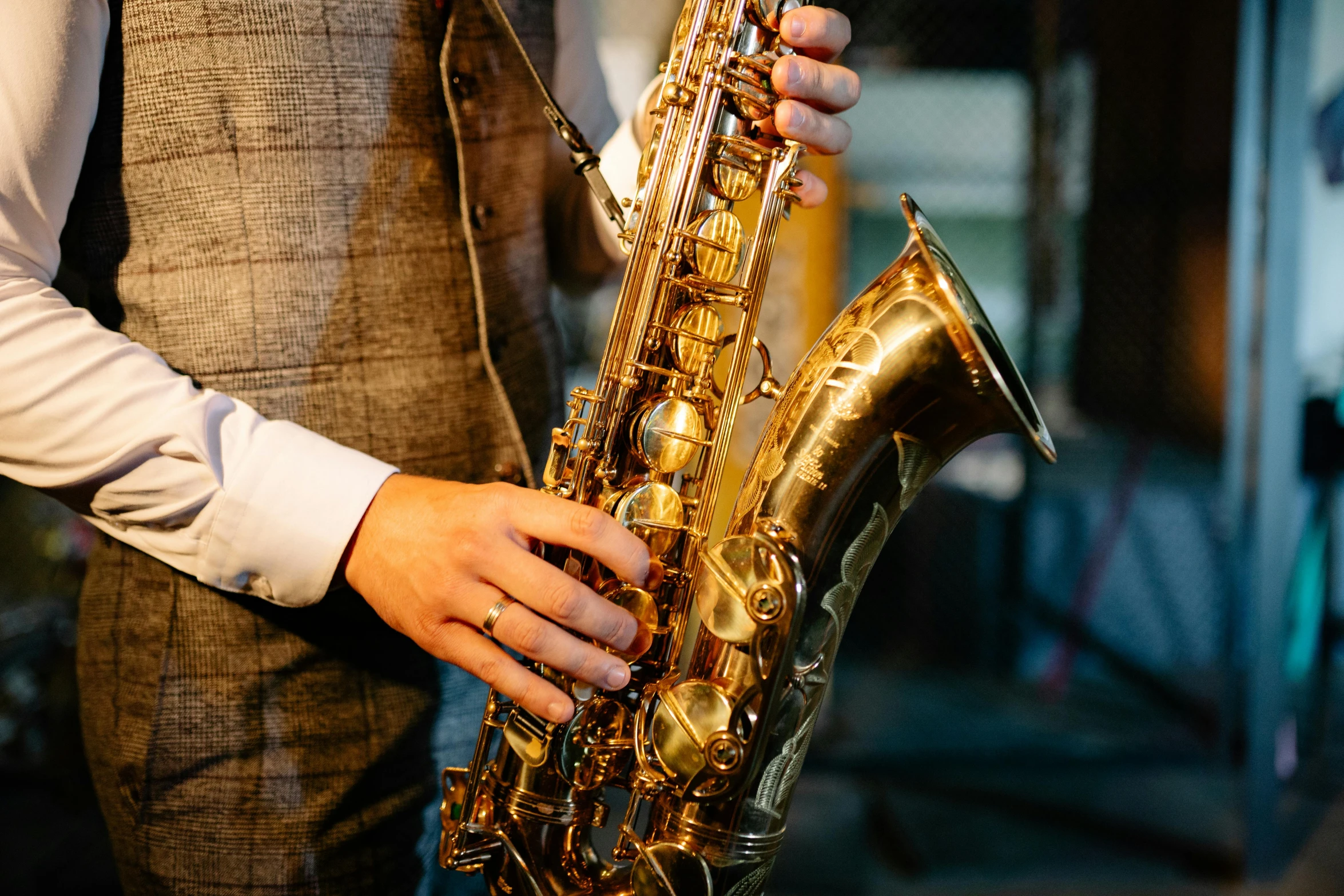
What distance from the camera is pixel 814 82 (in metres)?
0.89

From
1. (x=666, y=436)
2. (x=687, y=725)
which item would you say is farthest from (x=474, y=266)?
(x=687, y=725)

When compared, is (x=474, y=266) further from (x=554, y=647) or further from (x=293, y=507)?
(x=554, y=647)

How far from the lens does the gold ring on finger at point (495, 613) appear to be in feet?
2.25

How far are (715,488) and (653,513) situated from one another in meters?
0.10

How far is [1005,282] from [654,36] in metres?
2.50

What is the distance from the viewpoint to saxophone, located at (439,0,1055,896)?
819 mm

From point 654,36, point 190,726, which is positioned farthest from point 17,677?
point 654,36

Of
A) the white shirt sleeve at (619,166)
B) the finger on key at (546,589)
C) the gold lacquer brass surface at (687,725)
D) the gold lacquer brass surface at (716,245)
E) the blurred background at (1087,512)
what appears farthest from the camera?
the blurred background at (1087,512)

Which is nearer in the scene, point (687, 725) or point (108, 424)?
point (108, 424)

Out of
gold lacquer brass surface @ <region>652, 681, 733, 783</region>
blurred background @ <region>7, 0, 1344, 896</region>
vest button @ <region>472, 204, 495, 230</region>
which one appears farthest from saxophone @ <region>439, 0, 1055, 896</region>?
blurred background @ <region>7, 0, 1344, 896</region>

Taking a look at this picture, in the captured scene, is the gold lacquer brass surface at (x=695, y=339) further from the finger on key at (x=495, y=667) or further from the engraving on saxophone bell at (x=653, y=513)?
the finger on key at (x=495, y=667)

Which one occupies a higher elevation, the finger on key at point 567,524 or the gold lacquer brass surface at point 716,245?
the gold lacquer brass surface at point 716,245

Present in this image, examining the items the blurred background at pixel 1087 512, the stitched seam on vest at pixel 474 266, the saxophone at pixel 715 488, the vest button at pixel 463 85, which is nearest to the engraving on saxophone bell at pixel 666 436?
the saxophone at pixel 715 488

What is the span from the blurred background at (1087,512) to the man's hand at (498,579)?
1403mm
